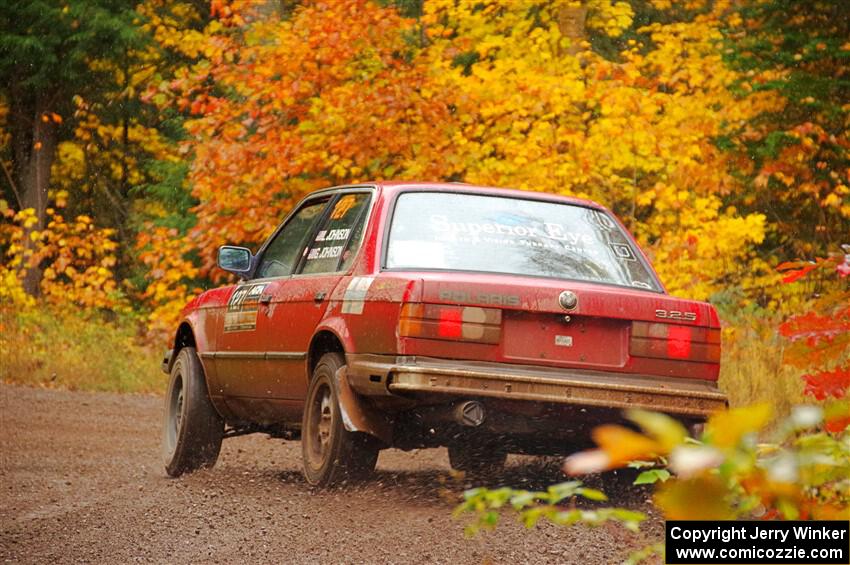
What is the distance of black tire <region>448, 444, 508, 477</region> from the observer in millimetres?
9102

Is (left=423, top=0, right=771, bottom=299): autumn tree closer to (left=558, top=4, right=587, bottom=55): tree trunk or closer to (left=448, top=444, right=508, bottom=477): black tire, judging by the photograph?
(left=558, top=4, right=587, bottom=55): tree trunk

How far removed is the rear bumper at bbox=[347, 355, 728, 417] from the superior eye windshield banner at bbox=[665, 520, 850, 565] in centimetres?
464

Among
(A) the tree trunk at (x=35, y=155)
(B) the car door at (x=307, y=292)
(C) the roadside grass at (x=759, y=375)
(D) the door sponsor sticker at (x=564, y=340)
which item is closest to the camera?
(D) the door sponsor sticker at (x=564, y=340)

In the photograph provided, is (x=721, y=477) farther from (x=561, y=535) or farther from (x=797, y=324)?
(x=561, y=535)

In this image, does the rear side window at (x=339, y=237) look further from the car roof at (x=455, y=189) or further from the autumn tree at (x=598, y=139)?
the autumn tree at (x=598, y=139)

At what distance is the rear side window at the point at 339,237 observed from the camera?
7.95m

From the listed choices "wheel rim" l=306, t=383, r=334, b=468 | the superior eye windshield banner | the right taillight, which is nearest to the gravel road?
"wheel rim" l=306, t=383, r=334, b=468

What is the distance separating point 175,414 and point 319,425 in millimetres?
2181

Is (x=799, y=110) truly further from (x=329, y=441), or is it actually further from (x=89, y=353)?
(x=329, y=441)

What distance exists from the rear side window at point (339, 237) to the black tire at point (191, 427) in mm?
1366

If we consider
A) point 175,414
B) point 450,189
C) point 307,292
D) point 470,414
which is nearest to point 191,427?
point 175,414

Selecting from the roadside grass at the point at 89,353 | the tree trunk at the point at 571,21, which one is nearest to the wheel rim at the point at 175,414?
the roadside grass at the point at 89,353

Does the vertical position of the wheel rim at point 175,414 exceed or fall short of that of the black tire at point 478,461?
it exceeds it

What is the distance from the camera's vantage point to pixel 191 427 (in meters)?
9.26
